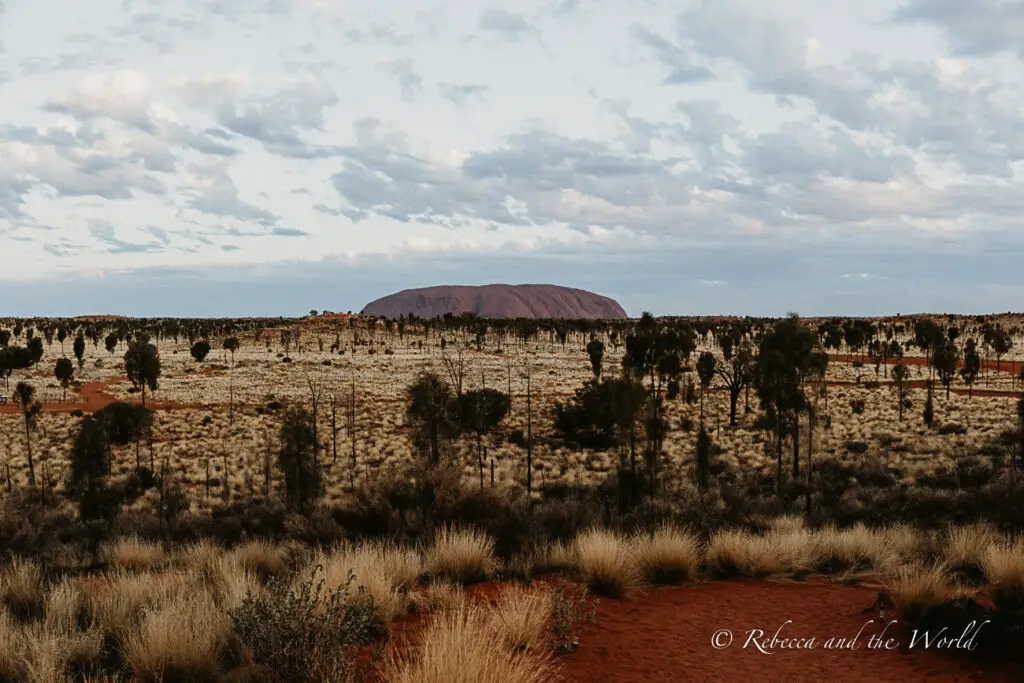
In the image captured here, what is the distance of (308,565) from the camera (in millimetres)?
8578

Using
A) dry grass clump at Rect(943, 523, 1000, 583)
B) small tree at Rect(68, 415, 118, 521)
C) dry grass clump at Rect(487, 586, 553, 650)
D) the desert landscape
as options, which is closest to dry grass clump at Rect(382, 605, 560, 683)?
the desert landscape

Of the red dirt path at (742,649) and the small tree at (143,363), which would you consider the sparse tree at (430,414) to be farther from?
the small tree at (143,363)

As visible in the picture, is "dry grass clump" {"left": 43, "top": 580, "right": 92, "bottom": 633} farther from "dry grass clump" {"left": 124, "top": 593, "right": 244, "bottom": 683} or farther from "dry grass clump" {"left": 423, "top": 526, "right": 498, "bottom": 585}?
"dry grass clump" {"left": 423, "top": 526, "right": 498, "bottom": 585}

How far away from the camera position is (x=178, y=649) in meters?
6.03

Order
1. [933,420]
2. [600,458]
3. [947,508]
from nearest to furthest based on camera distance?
1. [947,508]
2. [600,458]
3. [933,420]

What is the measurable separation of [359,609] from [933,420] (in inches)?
1858

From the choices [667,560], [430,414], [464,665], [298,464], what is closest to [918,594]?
[667,560]

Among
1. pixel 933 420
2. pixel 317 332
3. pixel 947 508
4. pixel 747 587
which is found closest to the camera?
pixel 747 587

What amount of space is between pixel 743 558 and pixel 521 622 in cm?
491

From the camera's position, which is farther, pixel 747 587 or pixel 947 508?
pixel 947 508

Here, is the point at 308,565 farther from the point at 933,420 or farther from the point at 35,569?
the point at 933,420

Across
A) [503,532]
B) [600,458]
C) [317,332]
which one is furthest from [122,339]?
[503,532]

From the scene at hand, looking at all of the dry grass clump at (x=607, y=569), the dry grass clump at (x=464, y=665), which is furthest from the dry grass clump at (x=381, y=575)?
the dry grass clump at (x=607, y=569)

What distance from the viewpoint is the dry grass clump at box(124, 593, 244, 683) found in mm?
5945
